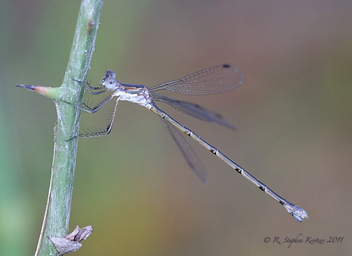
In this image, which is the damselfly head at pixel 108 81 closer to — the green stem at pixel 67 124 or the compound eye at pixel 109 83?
the compound eye at pixel 109 83

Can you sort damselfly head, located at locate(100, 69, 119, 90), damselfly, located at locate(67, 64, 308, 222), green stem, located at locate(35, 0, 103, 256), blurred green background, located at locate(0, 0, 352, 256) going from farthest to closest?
blurred green background, located at locate(0, 0, 352, 256), damselfly, located at locate(67, 64, 308, 222), damselfly head, located at locate(100, 69, 119, 90), green stem, located at locate(35, 0, 103, 256)

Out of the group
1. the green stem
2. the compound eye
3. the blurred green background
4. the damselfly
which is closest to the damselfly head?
the compound eye

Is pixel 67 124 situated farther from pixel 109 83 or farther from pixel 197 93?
pixel 197 93

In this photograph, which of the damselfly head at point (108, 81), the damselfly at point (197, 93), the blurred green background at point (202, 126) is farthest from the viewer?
the blurred green background at point (202, 126)

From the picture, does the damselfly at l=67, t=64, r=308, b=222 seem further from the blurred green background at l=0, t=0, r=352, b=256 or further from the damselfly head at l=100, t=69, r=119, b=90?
the blurred green background at l=0, t=0, r=352, b=256

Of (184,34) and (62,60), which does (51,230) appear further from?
(184,34)

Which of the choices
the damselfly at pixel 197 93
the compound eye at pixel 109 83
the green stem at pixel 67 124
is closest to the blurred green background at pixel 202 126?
the damselfly at pixel 197 93
